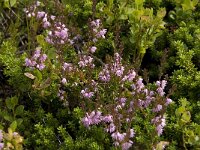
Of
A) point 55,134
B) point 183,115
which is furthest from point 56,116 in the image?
point 183,115

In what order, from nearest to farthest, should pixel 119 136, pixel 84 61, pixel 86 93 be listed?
pixel 119 136 < pixel 86 93 < pixel 84 61

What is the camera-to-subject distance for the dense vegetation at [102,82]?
8.07 ft

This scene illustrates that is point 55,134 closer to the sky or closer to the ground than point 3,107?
closer to the ground

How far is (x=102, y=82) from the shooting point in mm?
2645

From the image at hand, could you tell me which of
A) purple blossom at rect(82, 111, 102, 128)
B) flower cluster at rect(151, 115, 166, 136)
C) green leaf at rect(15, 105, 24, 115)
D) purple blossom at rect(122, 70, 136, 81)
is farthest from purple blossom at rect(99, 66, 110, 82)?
green leaf at rect(15, 105, 24, 115)

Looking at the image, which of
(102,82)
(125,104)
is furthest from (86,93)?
(125,104)

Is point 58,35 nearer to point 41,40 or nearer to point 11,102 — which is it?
point 41,40

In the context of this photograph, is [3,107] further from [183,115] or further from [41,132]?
[183,115]

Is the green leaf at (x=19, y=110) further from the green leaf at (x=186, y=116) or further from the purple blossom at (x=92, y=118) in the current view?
the green leaf at (x=186, y=116)

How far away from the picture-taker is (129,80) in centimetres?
263

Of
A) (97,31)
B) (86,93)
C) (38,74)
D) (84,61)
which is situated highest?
(97,31)

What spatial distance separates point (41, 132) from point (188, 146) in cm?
84

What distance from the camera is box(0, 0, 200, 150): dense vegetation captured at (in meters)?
2.46

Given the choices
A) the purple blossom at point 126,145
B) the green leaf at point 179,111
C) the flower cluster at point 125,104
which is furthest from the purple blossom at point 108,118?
the green leaf at point 179,111
